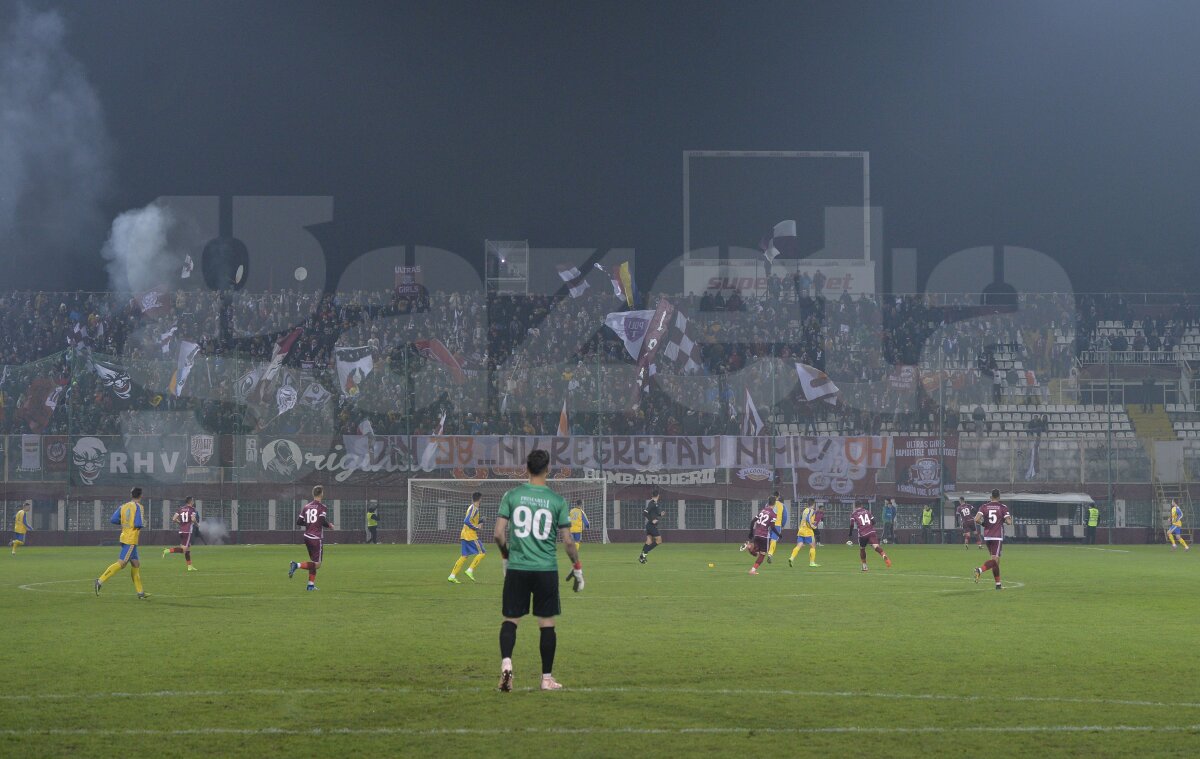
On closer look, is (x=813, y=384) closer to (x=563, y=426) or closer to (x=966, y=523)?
(x=966, y=523)

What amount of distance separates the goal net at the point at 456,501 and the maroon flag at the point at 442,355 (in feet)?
16.8

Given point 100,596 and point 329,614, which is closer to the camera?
point 329,614

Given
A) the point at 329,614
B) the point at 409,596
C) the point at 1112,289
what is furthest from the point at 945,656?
the point at 1112,289

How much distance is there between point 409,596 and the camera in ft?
81.2

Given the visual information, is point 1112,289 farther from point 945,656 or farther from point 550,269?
point 945,656

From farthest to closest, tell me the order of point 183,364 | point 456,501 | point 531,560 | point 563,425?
point 563,425 < point 183,364 < point 456,501 < point 531,560

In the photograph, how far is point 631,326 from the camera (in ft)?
193

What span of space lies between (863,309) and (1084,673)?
171 ft

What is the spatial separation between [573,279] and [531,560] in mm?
51723

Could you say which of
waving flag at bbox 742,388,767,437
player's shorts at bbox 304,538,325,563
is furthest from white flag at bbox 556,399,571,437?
player's shorts at bbox 304,538,325,563


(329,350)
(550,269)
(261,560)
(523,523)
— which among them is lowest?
(261,560)

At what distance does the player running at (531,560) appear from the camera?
1198cm

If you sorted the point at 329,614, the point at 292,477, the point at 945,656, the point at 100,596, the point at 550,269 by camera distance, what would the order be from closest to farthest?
→ the point at 945,656, the point at 329,614, the point at 100,596, the point at 292,477, the point at 550,269

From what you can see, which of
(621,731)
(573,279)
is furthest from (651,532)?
(621,731)
